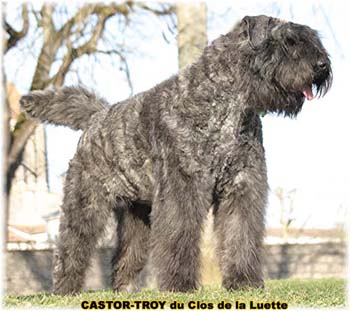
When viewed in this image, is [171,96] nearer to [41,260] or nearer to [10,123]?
[41,260]

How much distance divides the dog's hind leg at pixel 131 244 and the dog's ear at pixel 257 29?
7.16 ft

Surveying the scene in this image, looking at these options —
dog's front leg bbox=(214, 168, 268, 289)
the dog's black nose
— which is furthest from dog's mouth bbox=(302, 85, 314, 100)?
dog's front leg bbox=(214, 168, 268, 289)

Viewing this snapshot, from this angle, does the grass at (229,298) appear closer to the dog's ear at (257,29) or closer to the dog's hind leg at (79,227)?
the dog's hind leg at (79,227)

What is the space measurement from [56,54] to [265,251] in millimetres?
10368

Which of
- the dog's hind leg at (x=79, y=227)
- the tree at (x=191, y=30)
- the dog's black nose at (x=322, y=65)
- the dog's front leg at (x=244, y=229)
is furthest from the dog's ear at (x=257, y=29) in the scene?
the tree at (x=191, y=30)

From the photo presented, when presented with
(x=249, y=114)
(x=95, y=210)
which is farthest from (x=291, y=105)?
(x=95, y=210)

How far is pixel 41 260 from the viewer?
15391 millimetres

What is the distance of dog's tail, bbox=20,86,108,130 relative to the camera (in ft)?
24.5

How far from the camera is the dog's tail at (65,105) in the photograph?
24.5 ft

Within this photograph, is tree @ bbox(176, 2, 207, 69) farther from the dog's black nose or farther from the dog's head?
the dog's black nose

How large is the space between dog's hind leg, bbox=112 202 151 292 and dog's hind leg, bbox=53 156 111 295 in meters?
0.39

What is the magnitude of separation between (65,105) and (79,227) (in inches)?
58.7

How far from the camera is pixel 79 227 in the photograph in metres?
6.84

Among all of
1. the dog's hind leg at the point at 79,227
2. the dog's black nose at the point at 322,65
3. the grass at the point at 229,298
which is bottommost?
the grass at the point at 229,298
